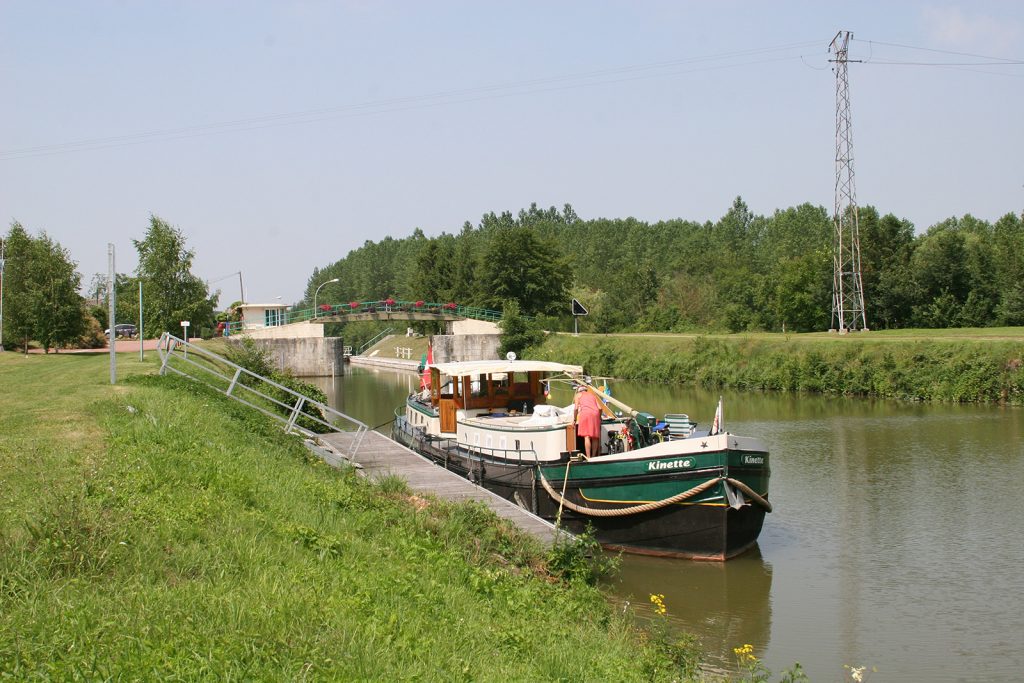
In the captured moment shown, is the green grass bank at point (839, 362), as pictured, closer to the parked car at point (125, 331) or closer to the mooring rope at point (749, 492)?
the mooring rope at point (749, 492)

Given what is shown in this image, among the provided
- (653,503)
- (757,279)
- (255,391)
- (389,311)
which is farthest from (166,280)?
(757,279)

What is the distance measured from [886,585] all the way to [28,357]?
38.1 meters

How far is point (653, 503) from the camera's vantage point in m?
17.2

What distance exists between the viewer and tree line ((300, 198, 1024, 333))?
6172cm

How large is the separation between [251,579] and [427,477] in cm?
967

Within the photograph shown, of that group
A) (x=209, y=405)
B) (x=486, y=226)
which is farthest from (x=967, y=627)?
(x=486, y=226)

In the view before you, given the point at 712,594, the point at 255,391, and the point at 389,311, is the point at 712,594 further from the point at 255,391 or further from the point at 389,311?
the point at 389,311

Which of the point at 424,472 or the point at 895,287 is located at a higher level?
the point at 895,287

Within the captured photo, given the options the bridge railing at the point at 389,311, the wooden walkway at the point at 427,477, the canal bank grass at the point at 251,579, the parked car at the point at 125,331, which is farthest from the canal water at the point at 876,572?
the parked car at the point at 125,331

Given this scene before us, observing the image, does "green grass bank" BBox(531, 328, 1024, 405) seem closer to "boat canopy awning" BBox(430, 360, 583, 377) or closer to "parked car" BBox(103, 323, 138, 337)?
"boat canopy awning" BBox(430, 360, 583, 377)

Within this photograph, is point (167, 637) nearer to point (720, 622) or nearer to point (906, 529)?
point (720, 622)

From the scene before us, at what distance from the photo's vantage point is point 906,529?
19047mm

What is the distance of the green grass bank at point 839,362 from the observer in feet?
132

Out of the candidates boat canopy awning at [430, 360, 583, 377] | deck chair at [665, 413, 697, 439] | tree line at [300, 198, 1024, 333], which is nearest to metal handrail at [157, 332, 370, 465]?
boat canopy awning at [430, 360, 583, 377]
